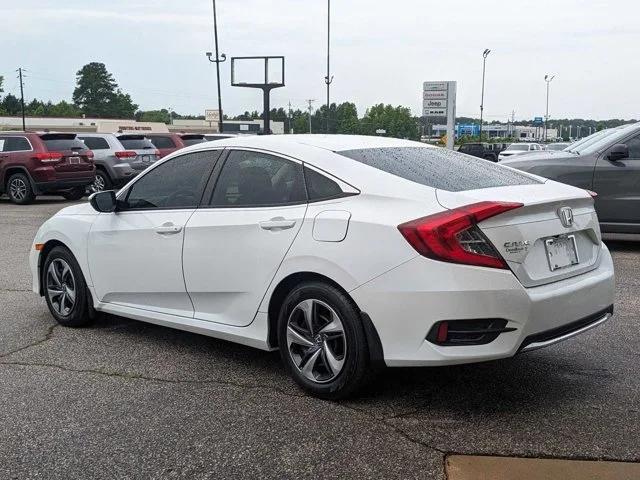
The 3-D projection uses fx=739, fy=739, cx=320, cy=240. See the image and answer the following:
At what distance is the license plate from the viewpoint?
3959 millimetres

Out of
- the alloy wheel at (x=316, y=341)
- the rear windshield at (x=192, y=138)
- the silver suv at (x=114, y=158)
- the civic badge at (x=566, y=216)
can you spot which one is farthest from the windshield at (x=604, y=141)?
the rear windshield at (x=192, y=138)

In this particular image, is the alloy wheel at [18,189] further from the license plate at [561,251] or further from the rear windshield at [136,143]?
the license plate at [561,251]

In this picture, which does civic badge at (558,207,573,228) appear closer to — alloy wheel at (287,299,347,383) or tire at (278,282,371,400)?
tire at (278,282,371,400)

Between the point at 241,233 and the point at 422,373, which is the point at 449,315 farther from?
the point at 241,233

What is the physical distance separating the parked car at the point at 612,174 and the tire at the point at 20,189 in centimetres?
1220

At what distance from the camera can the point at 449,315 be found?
3.65 metres

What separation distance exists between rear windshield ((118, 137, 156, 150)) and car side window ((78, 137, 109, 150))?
568mm

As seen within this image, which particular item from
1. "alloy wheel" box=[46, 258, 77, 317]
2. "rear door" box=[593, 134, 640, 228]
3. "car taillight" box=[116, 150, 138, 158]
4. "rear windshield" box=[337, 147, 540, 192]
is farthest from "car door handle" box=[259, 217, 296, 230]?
"car taillight" box=[116, 150, 138, 158]

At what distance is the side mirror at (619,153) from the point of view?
951 cm

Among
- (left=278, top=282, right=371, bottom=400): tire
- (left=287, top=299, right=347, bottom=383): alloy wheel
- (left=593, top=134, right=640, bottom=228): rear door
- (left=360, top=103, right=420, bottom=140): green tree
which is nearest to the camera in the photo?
(left=278, top=282, right=371, bottom=400): tire

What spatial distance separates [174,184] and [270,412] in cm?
189

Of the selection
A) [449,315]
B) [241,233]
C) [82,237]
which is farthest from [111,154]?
[449,315]

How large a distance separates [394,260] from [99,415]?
1806 millimetres

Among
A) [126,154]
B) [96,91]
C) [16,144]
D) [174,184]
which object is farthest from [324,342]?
[96,91]
